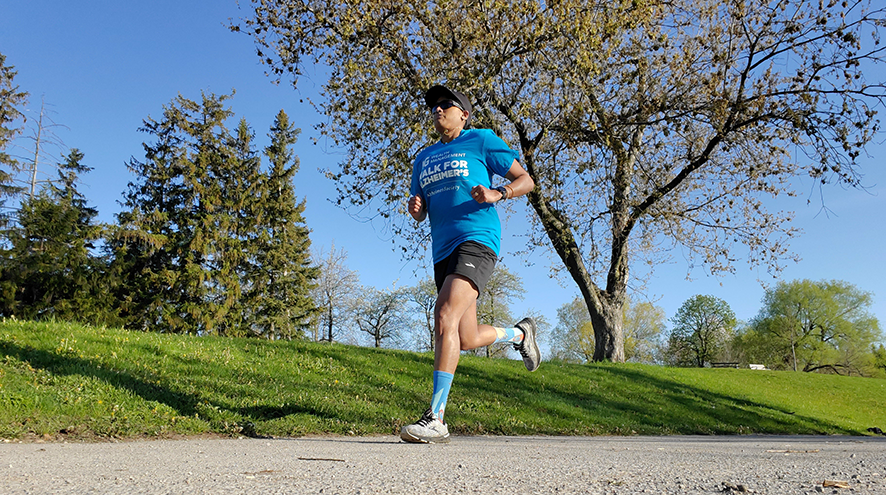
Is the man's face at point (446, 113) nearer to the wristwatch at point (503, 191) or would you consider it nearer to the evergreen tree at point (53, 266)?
the wristwatch at point (503, 191)

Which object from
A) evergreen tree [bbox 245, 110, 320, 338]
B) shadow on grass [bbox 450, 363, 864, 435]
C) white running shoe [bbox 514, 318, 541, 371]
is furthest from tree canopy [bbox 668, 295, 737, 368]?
white running shoe [bbox 514, 318, 541, 371]

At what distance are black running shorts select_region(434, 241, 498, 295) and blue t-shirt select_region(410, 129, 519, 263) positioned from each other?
0.05 meters

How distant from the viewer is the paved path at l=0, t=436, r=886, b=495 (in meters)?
2.29

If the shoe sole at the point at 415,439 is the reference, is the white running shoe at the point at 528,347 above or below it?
above

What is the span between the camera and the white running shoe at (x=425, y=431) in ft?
13.0

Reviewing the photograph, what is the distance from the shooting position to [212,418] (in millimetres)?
5242

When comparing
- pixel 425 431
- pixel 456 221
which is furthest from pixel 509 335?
pixel 425 431

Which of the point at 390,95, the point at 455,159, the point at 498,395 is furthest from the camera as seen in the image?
the point at 390,95

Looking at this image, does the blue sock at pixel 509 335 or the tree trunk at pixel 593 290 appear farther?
the tree trunk at pixel 593 290

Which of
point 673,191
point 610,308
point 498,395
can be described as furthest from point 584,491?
point 673,191

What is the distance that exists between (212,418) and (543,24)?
9.03 m

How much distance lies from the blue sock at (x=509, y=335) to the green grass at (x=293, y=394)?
165 cm

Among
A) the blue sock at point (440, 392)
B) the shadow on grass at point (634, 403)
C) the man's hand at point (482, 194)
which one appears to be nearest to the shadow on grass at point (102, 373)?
the blue sock at point (440, 392)

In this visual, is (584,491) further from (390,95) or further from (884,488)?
(390,95)
